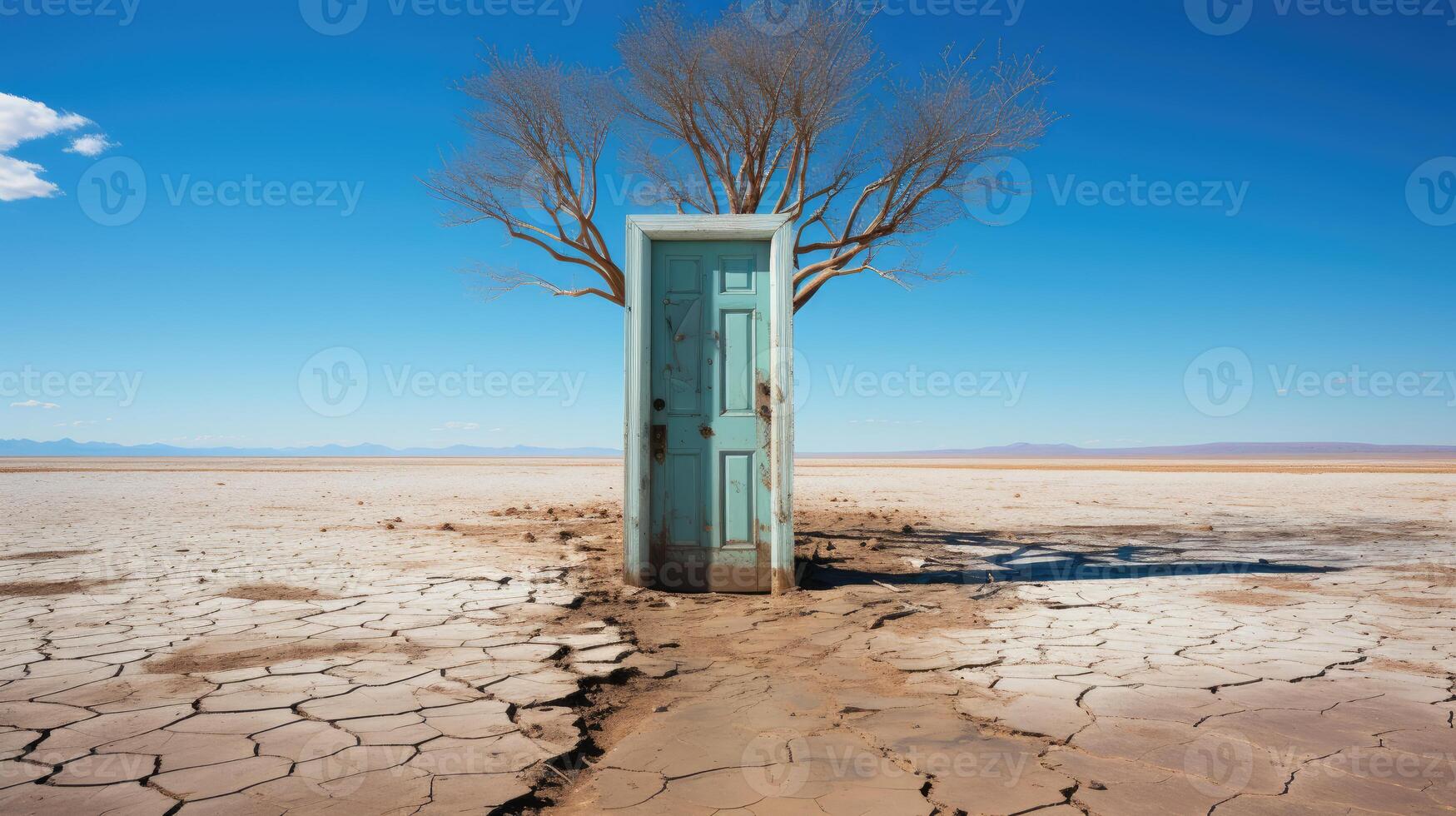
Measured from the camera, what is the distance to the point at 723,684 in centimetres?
356

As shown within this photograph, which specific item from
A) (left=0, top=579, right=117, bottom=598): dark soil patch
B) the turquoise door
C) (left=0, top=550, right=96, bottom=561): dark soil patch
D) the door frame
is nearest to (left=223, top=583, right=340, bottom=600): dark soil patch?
(left=0, top=579, right=117, bottom=598): dark soil patch

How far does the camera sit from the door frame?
577 centimetres

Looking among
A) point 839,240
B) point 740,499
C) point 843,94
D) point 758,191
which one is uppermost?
point 843,94

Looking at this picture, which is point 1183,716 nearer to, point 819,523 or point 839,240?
point 839,240

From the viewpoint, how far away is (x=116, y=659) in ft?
12.5

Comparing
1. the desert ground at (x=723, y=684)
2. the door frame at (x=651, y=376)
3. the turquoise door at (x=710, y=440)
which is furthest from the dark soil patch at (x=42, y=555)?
the turquoise door at (x=710, y=440)

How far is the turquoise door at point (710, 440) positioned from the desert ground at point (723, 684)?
0.35 m

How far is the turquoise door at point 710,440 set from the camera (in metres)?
5.89

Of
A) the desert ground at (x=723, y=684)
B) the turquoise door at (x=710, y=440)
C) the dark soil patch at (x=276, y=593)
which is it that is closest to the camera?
the desert ground at (x=723, y=684)

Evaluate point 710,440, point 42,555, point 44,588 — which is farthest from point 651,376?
point 42,555

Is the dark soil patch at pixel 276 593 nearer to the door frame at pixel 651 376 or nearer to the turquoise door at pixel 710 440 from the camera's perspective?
the door frame at pixel 651 376

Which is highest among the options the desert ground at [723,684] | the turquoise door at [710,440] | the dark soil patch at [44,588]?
the turquoise door at [710,440]

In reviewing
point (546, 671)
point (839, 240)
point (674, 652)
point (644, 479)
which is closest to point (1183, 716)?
point (674, 652)

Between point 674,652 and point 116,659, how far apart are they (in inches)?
107
